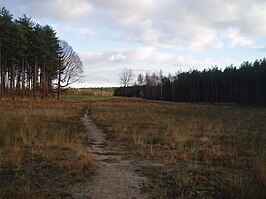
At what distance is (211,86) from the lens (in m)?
92.2

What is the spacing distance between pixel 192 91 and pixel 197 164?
92.1 metres

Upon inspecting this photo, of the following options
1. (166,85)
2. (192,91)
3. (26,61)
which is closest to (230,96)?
(192,91)

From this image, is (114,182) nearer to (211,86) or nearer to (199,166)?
(199,166)

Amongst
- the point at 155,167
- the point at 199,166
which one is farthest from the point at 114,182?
the point at 199,166

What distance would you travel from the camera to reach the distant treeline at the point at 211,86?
74.9 metres

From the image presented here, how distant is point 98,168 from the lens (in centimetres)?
864

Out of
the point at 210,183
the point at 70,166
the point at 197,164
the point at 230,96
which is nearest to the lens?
the point at 210,183

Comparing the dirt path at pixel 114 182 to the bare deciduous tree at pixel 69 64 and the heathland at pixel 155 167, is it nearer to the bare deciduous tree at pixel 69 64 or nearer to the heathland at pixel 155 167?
the heathland at pixel 155 167

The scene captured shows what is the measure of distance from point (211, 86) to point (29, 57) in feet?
171

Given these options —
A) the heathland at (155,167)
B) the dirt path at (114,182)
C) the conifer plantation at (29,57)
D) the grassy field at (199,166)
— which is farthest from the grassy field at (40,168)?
the conifer plantation at (29,57)

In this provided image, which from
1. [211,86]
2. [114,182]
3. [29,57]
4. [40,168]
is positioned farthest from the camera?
[211,86]

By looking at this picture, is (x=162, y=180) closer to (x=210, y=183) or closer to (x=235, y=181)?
(x=210, y=183)

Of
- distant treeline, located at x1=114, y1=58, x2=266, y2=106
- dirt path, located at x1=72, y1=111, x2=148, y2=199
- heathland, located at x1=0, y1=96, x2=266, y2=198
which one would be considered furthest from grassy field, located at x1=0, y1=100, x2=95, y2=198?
distant treeline, located at x1=114, y1=58, x2=266, y2=106

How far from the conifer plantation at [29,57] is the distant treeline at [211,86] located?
3586cm
